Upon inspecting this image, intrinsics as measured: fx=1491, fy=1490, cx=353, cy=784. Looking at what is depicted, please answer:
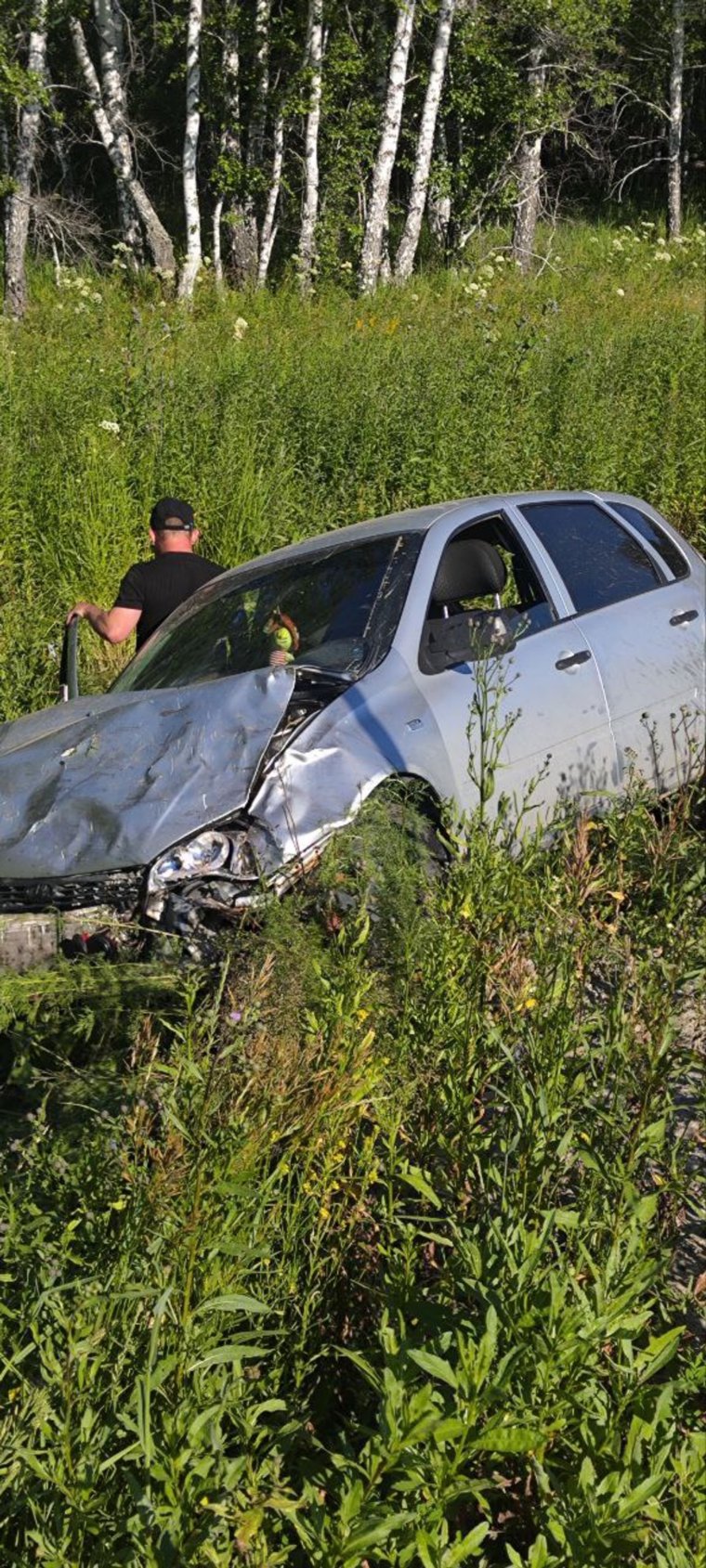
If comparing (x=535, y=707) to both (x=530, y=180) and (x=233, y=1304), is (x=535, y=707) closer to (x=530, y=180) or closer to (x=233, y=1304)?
(x=233, y=1304)

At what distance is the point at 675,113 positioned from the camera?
30109mm

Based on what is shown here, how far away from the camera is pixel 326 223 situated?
72.8 ft

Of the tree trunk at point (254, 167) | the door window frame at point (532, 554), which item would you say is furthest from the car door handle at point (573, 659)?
the tree trunk at point (254, 167)

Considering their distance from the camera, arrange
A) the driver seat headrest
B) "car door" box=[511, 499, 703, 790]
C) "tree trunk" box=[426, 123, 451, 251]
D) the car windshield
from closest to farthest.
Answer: the car windshield < the driver seat headrest < "car door" box=[511, 499, 703, 790] < "tree trunk" box=[426, 123, 451, 251]

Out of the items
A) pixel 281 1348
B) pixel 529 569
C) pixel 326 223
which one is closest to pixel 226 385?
pixel 529 569

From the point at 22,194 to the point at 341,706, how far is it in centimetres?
1625

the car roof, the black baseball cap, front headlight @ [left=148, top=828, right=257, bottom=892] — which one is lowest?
front headlight @ [left=148, top=828, right=257, bottom=892]

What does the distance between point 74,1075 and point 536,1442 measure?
1900mm

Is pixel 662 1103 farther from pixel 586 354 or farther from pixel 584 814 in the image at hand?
pixel 586 354

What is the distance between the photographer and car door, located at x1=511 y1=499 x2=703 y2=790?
21.8 ft

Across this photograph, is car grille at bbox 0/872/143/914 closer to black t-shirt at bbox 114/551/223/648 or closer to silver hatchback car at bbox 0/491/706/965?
silver hatchback car at bbox 0/491/706/965

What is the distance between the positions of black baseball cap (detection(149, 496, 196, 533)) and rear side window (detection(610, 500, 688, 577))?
225 centimetres

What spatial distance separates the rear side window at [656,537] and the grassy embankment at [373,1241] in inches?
96.1

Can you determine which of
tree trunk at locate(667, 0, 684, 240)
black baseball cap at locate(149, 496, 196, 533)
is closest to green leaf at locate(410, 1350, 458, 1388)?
black baseball cap at locate(149, 496, 196, 533)
